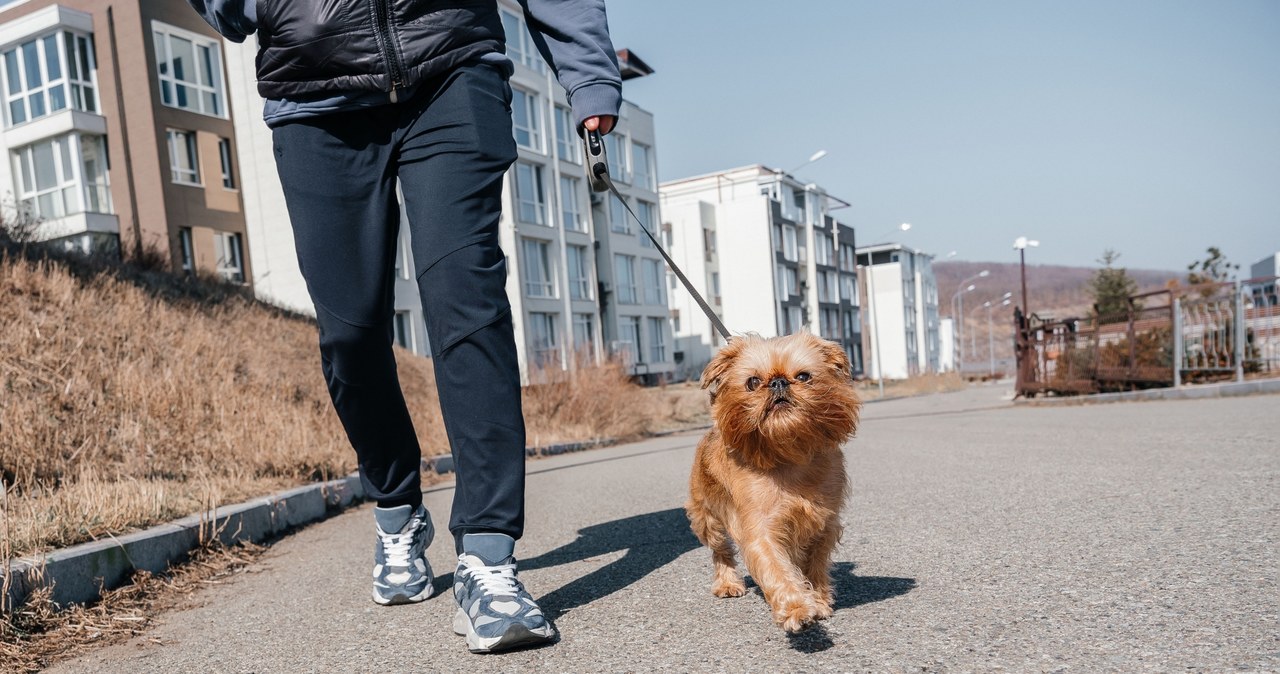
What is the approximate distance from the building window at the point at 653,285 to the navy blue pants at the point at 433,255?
4424 cm

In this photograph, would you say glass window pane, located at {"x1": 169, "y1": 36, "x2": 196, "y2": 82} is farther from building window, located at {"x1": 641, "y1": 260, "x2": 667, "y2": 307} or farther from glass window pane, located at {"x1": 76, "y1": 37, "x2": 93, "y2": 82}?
building window, located at {"x1": 641, "y1": 260, "x2": 667, "y2": 307}

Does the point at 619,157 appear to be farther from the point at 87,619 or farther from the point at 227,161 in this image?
the point at 87,619

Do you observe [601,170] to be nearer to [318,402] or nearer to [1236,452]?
[1236,452]

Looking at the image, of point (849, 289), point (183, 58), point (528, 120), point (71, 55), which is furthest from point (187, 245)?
point (849, 289)

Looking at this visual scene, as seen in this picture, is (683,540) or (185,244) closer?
(683,540)

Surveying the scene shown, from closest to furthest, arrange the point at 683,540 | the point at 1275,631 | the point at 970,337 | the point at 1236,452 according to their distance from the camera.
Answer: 1. the point at 1275,631
2. the point at 683,540
3. the point at 1236,452
4. the point at 970,337

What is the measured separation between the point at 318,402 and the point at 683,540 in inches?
260

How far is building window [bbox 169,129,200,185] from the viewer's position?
28.8 m

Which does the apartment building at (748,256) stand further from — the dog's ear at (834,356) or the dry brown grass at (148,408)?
the dog's ear at (834,356)

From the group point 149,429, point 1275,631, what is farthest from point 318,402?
point 1275,631

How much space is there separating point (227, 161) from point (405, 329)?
319 inches

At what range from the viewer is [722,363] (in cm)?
290

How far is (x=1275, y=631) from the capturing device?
2102 millimetres

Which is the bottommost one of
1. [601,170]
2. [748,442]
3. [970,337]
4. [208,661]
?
[970,337]
